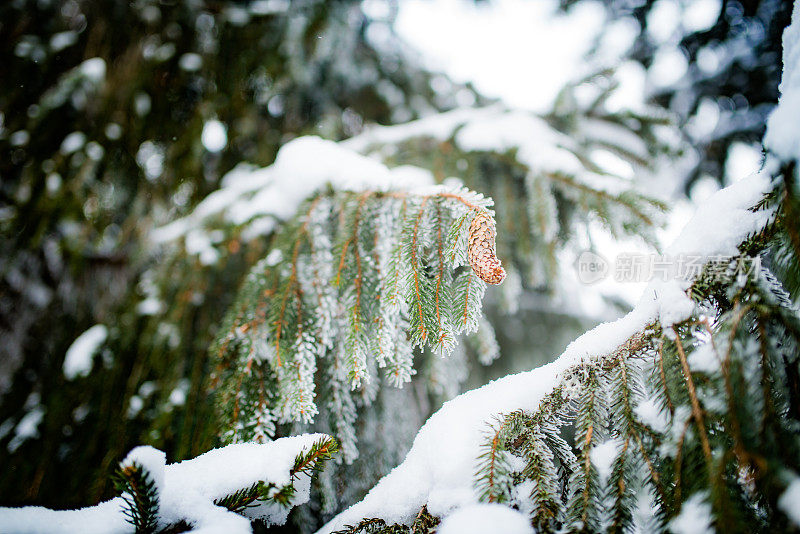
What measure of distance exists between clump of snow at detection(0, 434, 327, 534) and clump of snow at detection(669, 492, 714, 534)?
60 cm

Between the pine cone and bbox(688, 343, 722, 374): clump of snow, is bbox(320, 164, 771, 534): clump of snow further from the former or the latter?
the pine cone

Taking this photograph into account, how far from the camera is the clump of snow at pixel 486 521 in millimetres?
523

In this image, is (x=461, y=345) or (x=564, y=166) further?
(x=461, y=345)

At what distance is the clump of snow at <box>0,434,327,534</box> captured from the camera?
1.97 ft

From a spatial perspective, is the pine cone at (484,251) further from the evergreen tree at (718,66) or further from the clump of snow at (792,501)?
the evergreen tree at (718,66)

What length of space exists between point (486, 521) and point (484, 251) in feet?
1.40

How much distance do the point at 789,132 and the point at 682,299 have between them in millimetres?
318

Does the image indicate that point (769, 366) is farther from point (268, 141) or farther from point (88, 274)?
point (88, 274)

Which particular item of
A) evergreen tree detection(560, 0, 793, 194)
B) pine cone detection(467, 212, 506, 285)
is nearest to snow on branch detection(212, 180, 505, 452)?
pine cone detection(467, 212, 506, 285)

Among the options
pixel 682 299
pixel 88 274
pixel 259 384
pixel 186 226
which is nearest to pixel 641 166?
pixel 682 299

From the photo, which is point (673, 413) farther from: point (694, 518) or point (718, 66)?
point (718, 66)

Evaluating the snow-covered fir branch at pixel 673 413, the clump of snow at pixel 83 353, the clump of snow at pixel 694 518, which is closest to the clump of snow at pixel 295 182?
the clump of snow at pixel 83 353

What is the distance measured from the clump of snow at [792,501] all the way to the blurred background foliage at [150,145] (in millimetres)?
1332

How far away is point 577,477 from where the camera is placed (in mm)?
637
